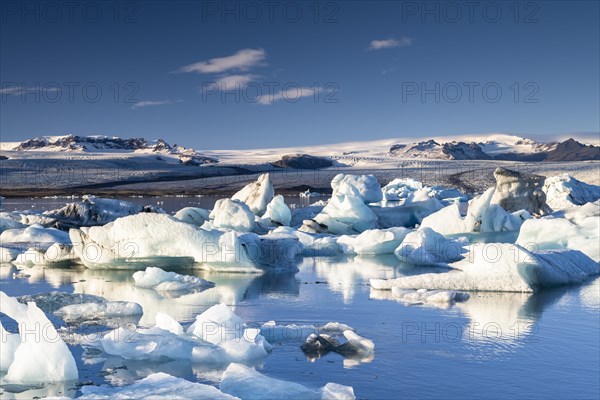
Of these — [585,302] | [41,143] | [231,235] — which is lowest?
[585,302]

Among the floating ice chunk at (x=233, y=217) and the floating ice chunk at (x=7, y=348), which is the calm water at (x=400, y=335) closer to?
the floating ice chunk at (x=7, y=348)

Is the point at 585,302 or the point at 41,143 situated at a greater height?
the point at 41,143

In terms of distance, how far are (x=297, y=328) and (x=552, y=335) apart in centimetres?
218

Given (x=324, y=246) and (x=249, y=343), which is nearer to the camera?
(x=249, y=343)

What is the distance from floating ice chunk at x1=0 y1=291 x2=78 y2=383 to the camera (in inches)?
170

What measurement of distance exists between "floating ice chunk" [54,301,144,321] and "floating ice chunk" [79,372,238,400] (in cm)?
251

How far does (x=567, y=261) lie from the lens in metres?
9.16

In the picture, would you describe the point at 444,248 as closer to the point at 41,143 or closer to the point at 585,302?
the point at 585,302


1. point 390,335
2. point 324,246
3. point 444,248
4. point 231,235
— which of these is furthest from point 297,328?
point 324,246

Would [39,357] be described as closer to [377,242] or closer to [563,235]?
[377,242]

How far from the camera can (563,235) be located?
438 inches

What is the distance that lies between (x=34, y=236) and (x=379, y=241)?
21.8ft

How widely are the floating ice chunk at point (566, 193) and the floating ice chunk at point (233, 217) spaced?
12763 mm

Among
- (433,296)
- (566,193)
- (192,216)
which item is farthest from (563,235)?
(566,193)
